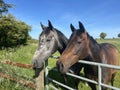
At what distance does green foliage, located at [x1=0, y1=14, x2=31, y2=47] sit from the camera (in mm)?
17859

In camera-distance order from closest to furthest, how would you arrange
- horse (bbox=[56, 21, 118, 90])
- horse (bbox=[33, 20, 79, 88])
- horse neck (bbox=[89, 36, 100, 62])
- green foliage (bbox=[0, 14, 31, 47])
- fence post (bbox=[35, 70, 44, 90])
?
1. horse (bbox=[56, 21, 118, 90])
2. horse neck (bbox=[89, 36, 100, 62])
3. horse (bbox=[33, 20, 79, 88])
4. fence post (bbox=[35, 70, 44, 90])
5. green foliage (bbox=[0, 14, 31, 47])

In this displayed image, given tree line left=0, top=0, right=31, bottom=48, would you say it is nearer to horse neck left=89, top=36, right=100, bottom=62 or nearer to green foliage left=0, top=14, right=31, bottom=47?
green foliage left=0, top=14, right=31, bottom=47

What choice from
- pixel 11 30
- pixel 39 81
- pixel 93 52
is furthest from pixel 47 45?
pixel 11 30

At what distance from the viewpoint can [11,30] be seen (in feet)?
59.5

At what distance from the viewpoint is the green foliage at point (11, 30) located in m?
17.9

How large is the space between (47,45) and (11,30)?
14.2m

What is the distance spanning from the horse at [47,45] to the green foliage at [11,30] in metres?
13.4

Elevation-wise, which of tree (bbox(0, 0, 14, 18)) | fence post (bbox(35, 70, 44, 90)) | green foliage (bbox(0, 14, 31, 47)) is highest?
tree (bbox(0, 0, 14, 18))

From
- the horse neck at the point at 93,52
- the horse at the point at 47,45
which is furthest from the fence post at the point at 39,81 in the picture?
the horse neck at the point at 93,52

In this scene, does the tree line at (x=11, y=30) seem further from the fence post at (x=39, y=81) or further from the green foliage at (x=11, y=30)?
the fence post at (x=39, y=81)

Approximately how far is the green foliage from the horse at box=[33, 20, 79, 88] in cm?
1335

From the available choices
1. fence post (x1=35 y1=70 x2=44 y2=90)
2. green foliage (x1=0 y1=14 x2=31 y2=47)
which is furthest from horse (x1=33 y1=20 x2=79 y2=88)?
green foliage (x1=0 y1=14 x2=31 y2=47)

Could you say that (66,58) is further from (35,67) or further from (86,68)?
(35,67)

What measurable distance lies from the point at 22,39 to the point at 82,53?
54.3 feet
